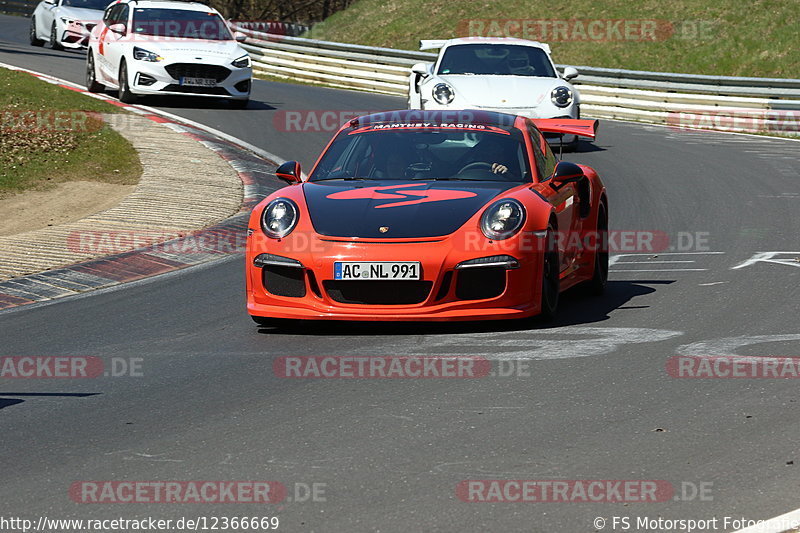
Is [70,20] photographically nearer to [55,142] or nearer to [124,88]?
[124,88]

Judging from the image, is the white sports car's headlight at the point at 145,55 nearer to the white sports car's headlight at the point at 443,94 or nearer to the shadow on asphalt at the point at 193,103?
the shadow on asphalt at the point at 193,103

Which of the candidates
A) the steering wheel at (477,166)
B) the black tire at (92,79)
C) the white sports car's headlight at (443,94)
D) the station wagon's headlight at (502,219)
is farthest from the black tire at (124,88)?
the station wagon's headlight at (502,219)

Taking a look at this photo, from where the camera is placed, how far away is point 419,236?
316 inches

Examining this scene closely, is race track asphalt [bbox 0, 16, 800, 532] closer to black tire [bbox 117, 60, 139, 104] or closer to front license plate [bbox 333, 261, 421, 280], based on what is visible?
front license plate [bbox 333, 261, 421, 280]

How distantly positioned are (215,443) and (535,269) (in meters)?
2.93

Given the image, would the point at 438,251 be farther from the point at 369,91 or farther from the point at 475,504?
the point at 369,91

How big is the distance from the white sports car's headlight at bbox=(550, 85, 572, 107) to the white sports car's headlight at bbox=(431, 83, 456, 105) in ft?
4.30

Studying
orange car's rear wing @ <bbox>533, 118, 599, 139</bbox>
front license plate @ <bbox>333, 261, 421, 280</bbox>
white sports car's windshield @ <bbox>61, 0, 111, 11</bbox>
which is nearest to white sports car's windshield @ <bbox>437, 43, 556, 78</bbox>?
orange car's rear wing @ <bbox>533, 118, 599, 139</bbox>

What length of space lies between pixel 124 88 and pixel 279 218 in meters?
14.1

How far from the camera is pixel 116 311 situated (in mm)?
9242

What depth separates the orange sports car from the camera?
7949 millimetres

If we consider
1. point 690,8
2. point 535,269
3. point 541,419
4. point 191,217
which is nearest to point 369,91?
point 690,8

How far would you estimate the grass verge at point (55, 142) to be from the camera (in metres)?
15.6

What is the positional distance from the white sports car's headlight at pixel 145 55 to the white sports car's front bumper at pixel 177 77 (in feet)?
0.18
